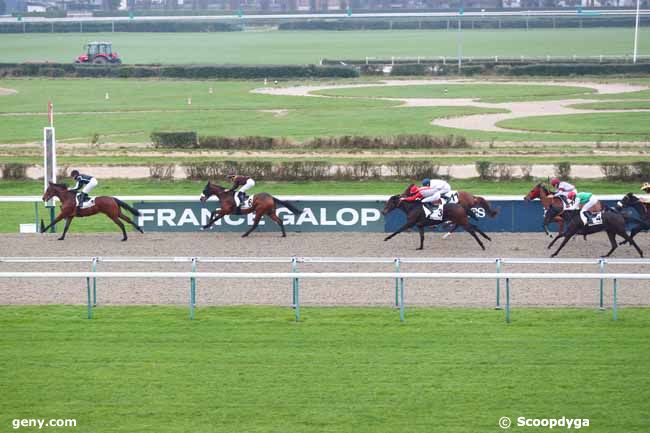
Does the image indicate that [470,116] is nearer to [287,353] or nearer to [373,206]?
[373,206]

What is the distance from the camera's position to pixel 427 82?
53.8 m

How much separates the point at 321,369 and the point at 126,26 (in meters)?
101

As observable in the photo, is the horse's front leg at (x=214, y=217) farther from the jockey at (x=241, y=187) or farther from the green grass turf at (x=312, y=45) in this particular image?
the green grass turf at (x=312, y=45)

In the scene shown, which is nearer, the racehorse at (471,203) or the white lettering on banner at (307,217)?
the racehorse at (471,203)

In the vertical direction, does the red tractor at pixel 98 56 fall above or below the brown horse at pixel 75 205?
above

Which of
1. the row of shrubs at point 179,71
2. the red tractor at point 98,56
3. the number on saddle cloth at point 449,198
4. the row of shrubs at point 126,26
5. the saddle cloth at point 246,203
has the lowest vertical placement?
the saddle cloth at point 246,203

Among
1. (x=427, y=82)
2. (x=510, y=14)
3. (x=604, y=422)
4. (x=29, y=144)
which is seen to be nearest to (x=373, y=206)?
(x=604, y=422)

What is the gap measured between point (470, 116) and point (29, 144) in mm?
14564

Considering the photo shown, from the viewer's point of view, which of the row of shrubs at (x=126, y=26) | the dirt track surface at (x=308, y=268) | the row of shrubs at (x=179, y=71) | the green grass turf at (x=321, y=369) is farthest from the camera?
the row of shrubs at (x=126, y=26)

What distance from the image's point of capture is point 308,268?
51.5 feet

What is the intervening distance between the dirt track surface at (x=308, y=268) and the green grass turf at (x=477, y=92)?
27.2m

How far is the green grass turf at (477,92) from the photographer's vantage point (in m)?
45.9

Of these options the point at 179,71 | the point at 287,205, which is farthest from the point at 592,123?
the point at 179,71

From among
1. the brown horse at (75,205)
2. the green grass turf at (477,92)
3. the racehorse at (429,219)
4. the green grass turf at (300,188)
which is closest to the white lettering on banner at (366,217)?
the racehorse at (429,219)
